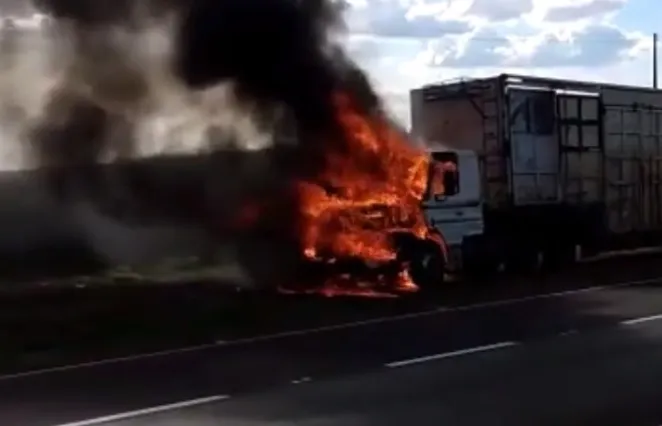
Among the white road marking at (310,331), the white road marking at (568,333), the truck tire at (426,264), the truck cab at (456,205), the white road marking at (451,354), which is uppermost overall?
the truck cab at (456,205)

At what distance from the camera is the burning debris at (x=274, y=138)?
19.6 metres

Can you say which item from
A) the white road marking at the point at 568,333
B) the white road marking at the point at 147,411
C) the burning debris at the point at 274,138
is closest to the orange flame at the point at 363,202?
the burning debris at the point at 274,138

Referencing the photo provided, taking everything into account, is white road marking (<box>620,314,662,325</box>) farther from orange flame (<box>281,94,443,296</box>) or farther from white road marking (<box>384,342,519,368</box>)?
orange flame (<box>281,94,443,296</box>)

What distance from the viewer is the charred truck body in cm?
2211

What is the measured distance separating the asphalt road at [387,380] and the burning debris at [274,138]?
14.7 feet

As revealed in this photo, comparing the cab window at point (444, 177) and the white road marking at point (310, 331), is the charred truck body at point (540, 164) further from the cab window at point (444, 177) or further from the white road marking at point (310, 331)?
the white road marking at point (310, 331)

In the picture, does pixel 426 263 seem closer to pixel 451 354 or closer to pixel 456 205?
pixel 456 205

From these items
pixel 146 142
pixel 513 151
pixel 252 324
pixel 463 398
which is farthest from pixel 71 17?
pixel 463 398

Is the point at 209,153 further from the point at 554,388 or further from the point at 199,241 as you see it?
the point at 554,388

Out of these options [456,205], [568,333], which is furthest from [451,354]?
[456,205]

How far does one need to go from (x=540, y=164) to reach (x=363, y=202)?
16.5 feet

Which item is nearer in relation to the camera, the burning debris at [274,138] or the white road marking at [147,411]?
the white road marking at [147,411]

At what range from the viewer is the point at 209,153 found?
21234 millimetres

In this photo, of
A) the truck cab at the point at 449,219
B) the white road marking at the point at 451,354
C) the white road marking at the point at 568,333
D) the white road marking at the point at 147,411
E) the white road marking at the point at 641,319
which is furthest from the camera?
the truck cab at the point at 449,219
